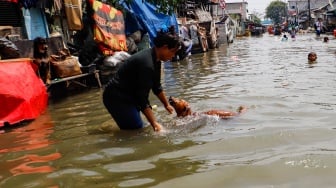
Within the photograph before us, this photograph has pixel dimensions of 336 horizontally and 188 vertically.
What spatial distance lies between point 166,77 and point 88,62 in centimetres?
251

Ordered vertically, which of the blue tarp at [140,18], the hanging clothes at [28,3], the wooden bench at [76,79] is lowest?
the wooden bench at [76,79]

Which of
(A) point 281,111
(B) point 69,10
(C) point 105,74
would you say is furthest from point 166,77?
(A) point 281,111

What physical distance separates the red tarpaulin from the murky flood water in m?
0.25

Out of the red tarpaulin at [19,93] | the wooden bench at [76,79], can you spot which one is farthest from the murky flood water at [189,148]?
the wooden bench at [76,79]

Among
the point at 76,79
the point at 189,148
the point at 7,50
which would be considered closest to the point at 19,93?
the point at 7,50

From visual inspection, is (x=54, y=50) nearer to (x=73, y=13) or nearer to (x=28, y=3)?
(x=73, y=13)

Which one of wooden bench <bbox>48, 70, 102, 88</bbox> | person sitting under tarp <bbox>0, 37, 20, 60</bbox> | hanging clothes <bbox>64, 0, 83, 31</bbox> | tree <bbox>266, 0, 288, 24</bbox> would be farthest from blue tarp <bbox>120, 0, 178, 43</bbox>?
tree <bbox>266, 0, 288, 24</bbox>

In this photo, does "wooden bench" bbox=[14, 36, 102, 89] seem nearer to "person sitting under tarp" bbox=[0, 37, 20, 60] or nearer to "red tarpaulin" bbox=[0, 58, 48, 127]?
"person sitting under tarp" bbox=[0, 37, 20, 60]

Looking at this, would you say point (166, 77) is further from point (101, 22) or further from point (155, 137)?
point (155, 137)

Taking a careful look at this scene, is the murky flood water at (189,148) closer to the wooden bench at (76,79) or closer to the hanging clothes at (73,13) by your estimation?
the wooden bench at (76,79)

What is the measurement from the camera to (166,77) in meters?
12.8

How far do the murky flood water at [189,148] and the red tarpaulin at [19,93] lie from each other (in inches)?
9.8

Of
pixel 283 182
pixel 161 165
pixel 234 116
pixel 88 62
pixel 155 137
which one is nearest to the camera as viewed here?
pixel 283 182

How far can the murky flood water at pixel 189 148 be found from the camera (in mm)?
3693
